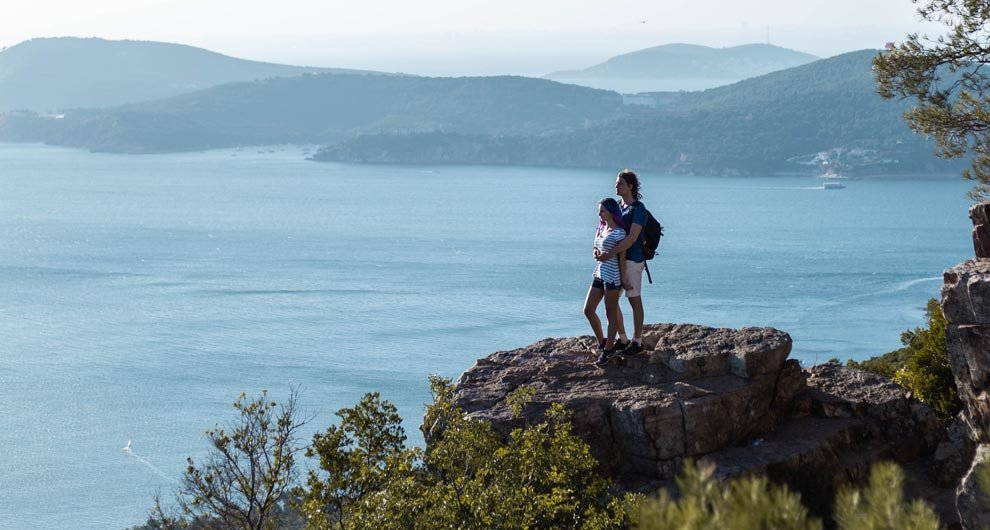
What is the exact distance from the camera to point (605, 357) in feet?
32.1

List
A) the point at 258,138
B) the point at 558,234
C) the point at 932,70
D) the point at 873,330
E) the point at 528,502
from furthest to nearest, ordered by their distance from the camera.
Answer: the point at 258,138
the point at 558,234
the point at 873,330
the point at 932,70
the point at 528,502

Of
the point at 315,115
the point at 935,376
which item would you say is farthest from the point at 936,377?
the point at 315,115

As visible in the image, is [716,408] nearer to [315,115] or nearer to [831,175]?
[831,175]

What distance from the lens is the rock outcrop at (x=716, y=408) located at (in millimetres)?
8977

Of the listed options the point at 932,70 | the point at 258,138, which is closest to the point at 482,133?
the point at 258,138

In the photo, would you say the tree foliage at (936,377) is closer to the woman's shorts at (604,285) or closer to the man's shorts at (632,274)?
the man's shorts at (632,274)

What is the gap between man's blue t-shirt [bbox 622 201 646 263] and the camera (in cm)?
923

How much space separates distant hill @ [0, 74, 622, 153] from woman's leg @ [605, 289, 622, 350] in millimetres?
151655

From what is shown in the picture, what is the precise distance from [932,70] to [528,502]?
7.88m

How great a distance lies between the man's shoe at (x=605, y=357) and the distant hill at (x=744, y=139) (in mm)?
121331

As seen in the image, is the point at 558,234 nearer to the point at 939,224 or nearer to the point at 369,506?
the point at 939,224

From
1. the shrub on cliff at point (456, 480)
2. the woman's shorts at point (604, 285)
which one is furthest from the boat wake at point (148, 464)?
the shrub on cliff at point (456, 480)

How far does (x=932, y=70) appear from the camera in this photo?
12.3 meters

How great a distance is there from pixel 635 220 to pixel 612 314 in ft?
2.72
